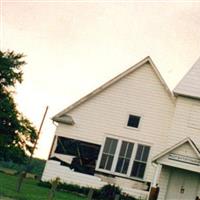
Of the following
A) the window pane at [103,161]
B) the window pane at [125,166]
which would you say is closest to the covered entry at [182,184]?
the window pane at [125,166]

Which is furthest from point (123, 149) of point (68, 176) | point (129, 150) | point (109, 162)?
point (68, 176)

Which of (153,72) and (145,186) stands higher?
(153,72)

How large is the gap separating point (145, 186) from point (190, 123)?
14.6 ft

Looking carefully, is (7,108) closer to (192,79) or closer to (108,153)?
(108,153)

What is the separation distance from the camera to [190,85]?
2767 centimetres

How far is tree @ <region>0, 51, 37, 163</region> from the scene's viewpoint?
3288cm

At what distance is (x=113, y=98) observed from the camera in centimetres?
2902

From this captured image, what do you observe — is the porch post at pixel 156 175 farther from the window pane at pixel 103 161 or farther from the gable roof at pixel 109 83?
the gable roof at pixel 109 83

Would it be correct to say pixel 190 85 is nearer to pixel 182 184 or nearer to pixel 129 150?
pixel 129 150

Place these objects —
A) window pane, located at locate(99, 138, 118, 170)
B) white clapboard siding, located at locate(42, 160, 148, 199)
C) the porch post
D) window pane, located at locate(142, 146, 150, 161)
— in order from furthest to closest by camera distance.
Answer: window pane, located at locate(99, 138, 118, 170), window pane, located at locate(142, 146, 150, 161), white clapboard siding, located at locate(42, 160, 148, 199), the porch post

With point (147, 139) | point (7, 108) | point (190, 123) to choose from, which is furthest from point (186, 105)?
point (7, 108)

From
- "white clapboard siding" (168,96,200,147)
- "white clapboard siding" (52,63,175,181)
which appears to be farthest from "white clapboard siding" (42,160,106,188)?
"white clapboard siding" (168,96,200,147)

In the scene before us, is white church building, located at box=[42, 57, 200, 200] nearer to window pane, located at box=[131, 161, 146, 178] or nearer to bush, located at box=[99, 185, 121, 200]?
window pane, located at box=[131, 161, 146, 178]

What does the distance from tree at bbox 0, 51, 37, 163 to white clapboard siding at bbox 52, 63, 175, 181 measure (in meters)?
5.52
